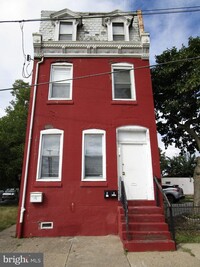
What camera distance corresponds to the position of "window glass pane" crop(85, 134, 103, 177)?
26.0 feet

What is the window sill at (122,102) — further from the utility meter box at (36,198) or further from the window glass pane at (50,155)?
the utility meter box at (36,198)

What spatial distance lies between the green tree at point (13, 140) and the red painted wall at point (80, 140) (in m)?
9.92

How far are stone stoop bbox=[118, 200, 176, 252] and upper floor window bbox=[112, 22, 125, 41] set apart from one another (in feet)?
21.9

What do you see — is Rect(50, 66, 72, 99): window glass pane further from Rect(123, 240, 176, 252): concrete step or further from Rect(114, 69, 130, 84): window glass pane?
Rect(123, 240, 176, 252): concrete step

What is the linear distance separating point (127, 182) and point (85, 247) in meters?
2.63

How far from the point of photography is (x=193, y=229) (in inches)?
Result: 289

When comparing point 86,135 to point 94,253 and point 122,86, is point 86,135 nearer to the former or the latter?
point 122,86

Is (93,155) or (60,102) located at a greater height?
(60,102)

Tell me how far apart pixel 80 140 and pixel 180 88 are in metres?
4.78

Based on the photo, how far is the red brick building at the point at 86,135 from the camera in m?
7.44

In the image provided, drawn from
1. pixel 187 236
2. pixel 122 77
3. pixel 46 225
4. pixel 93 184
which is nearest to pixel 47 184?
pixel 46 225

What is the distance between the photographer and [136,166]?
8.06 meters

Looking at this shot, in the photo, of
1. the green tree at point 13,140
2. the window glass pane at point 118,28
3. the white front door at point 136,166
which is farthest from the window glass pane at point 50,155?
the green tree at point 13,140

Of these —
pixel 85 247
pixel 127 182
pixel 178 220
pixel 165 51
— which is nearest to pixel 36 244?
pixel 85 247
